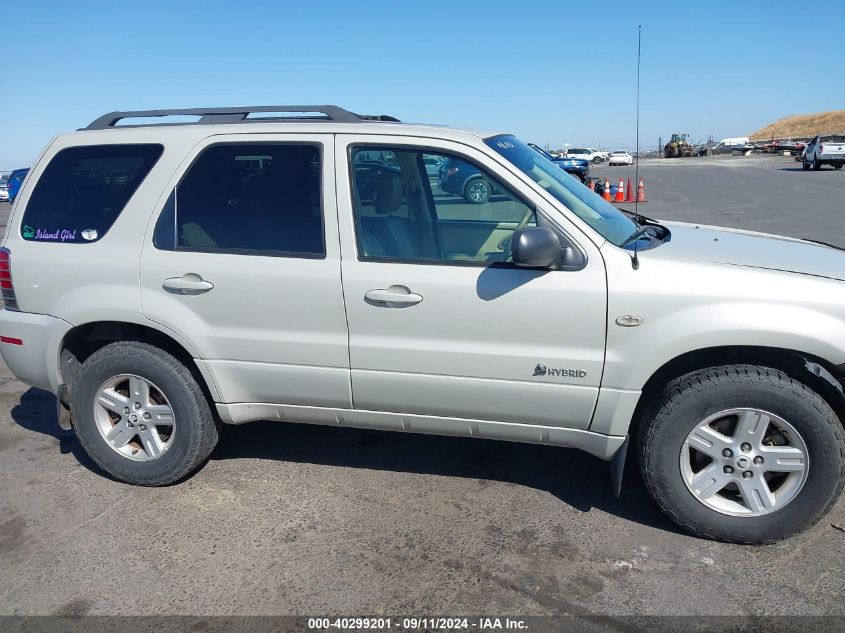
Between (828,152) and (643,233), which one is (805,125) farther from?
(643,233)

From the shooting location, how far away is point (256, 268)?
3.71 metres

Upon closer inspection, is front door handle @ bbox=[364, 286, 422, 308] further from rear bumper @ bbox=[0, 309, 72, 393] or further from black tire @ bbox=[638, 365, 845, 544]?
rear bumper @ bbox=[0, 309, 72, 393]

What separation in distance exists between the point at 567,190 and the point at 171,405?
2.43 meters

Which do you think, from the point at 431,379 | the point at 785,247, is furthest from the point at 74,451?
the point at 785,247

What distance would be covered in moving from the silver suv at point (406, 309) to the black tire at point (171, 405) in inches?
0.5

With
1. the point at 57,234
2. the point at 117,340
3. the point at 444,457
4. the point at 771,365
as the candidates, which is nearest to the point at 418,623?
the point at 444,457

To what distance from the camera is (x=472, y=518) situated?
3717 millimetres

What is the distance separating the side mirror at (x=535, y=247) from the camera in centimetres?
323

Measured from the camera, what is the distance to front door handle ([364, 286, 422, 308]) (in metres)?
3.50

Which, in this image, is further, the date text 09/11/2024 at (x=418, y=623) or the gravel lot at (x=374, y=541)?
the gravel lot at (x=374, y=541)

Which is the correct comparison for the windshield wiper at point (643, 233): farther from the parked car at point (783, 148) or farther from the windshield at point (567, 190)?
the parked car at point (783, 148)

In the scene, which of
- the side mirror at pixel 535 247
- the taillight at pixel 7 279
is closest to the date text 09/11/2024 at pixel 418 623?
the side mirror at pixel 535 247

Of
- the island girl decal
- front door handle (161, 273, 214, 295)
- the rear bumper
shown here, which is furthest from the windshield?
the rear bumper

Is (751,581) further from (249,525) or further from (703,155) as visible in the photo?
(703,155)
